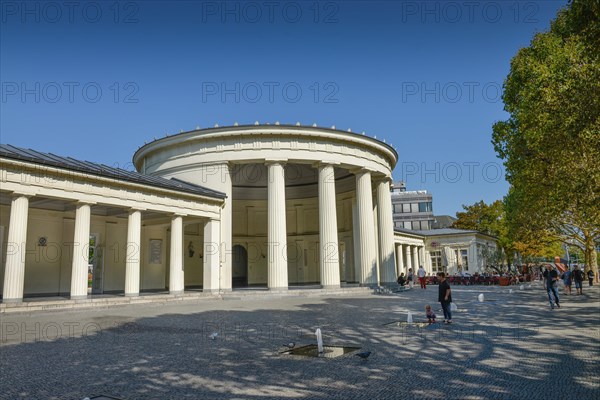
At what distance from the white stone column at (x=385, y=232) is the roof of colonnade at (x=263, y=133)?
12.3 ft

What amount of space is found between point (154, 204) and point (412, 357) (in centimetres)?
1865

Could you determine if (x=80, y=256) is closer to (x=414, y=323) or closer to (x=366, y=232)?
(x=414, y=323)

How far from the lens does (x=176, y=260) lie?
24.5 meters

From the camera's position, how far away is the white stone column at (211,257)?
26.2m

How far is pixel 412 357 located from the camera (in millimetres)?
8219

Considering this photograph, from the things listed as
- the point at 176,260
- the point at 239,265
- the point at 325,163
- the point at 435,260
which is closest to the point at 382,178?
the point at 325,163

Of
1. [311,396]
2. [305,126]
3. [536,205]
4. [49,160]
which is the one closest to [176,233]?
[49,160]

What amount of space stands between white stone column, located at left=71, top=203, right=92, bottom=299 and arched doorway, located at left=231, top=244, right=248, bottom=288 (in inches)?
779

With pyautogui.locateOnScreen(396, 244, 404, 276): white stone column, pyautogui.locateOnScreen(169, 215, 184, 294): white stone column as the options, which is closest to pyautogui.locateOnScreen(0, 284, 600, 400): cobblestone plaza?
pyautogui.locateOnScreen(169, 215, 184, 294): white stone column

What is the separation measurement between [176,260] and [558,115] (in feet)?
65.2

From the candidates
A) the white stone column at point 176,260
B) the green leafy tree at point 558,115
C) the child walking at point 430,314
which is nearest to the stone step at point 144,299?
the white stone column at point 176,260

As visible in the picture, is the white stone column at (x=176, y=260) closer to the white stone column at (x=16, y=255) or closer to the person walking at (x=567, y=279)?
the white stone column at (x=16, y=255)

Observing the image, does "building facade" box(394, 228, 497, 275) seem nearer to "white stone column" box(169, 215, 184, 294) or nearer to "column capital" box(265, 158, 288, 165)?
"column capital" box(265, 158, 288, 165)

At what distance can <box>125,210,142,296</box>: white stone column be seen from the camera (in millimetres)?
22000
